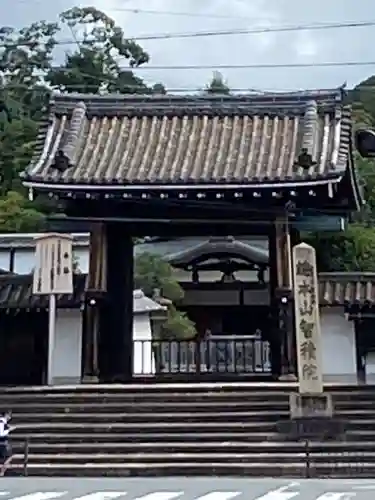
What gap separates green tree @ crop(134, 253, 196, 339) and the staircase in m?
12.4

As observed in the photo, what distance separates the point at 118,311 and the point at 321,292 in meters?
5.36

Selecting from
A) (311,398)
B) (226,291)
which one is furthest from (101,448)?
(226,291)

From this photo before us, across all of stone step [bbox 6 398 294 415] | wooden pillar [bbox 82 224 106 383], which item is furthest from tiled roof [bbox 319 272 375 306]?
wooden pillar [bbox 82 224 106 383]

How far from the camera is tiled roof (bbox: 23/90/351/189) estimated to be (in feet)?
59.8

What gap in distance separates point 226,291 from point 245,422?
16955 mm

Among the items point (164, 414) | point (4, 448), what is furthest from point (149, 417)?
point (4, 448)

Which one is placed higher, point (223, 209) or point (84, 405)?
point (223, 209)

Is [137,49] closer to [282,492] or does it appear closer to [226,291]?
[226,291]

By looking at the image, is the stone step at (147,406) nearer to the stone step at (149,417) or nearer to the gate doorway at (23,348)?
the stone step at (149,417)

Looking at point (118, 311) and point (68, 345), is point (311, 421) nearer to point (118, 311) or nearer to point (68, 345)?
point (118, 311)

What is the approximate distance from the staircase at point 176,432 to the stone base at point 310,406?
0.42m

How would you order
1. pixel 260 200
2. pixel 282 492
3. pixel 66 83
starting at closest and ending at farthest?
pixel 282 492, pixel 260 200, pixel 66 83

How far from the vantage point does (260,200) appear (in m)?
18.5

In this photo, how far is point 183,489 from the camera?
11430 mm
